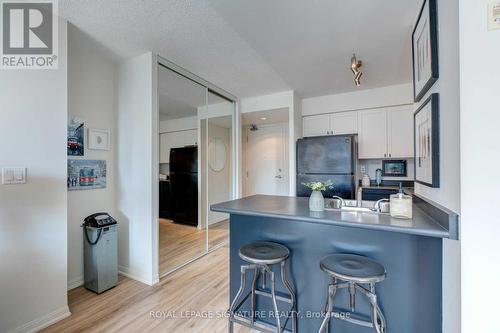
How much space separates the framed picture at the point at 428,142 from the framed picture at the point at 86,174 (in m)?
3.12

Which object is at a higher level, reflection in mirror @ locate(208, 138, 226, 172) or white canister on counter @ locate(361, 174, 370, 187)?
reflection in mirror @ locate(208, 138, 226, 172)

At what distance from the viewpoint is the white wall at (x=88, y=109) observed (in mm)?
2316

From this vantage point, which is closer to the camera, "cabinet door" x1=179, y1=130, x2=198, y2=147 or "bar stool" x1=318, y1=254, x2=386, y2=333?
"bar stool" x1=318, y1=254, x2=386, y2=333

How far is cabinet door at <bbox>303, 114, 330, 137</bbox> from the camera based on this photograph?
4.08m

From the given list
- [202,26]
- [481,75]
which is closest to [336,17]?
[202,26]

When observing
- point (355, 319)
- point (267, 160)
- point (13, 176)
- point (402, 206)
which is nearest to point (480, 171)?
point (402, 206)

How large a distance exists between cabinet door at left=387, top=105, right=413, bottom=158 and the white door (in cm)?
210

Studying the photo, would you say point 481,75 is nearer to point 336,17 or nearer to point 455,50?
point 455,50

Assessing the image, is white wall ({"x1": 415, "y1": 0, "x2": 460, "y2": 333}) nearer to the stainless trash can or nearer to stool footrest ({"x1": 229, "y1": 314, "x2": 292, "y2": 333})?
stool footrest ({"x1": 229, "y1": 314, "x2": 292, "y2": 333})

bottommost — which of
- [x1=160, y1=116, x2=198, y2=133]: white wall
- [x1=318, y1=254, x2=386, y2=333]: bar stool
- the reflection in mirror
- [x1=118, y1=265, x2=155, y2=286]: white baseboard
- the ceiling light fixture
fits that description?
[x1=118, y1=265, x2=155, y2=286]: white baseboard

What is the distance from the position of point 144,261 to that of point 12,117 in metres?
1.77

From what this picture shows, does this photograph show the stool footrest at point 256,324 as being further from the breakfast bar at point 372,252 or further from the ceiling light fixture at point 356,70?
the ceiling light fixture at point 356,70

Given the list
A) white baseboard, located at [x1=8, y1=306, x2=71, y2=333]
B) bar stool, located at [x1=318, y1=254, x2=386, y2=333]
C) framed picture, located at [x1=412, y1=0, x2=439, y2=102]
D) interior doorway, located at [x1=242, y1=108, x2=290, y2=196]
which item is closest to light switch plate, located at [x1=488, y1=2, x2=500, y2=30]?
framed picture, located at [x1=412, y1=0, x2=439, y2=102]

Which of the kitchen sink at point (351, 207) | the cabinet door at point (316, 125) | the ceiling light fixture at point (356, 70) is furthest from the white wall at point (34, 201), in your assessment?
the cabinet door at point (316, 125)
